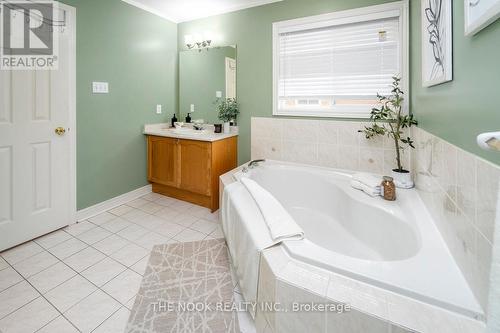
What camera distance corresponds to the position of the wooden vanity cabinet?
2842mm

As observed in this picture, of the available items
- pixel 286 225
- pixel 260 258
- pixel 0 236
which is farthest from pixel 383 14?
pixel 0 236

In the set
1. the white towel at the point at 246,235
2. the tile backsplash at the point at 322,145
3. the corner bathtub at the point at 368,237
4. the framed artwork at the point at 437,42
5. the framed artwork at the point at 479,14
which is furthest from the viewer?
the tile backsplash at the point at 322,145

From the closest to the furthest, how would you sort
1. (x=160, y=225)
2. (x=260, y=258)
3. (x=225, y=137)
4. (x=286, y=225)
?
(x=260, y=258) < (x=286, y=225) < (x=160, y=225) < (x=225, y=137)

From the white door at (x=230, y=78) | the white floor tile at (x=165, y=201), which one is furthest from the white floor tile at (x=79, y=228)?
the white door at (x=230, y=78)

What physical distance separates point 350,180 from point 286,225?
1213mm

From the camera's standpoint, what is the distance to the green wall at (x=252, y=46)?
2.79 meters

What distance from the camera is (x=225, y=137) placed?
300 cm

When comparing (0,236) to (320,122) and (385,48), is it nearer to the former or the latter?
(320,122)

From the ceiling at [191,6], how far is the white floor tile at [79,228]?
2.64 metres

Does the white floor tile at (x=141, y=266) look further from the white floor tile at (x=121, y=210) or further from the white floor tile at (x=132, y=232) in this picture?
the white floor tile at (x=121, y=210)

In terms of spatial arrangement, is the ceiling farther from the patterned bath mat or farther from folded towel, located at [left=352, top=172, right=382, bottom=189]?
the patterned bath mat

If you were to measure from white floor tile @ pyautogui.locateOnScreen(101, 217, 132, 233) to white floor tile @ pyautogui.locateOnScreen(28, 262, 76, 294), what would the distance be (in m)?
0.60

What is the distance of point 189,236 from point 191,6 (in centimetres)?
285

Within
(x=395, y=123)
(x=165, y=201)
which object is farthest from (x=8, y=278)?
(x=395, y=123)
